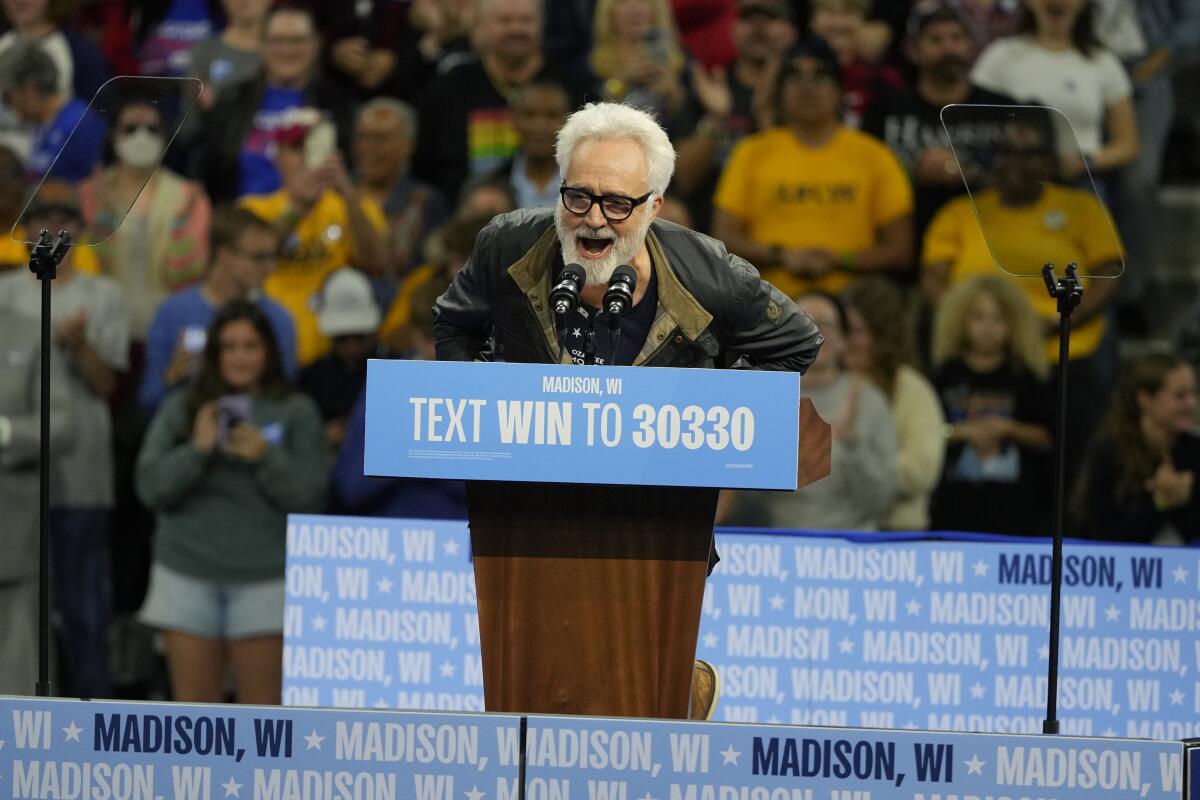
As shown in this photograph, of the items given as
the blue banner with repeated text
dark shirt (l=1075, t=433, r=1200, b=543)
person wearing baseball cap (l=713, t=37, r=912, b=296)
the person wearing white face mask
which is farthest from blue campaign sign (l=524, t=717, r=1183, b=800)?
the person wearing white face mask

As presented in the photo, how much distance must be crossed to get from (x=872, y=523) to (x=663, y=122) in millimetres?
1941

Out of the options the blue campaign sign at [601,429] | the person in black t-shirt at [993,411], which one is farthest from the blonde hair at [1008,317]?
the blue campaign sign at [601,429]

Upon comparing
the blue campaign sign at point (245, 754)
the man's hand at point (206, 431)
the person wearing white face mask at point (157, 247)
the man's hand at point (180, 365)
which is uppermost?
the person wearing white face mask at point (157, 247)

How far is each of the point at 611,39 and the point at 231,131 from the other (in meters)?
1.68

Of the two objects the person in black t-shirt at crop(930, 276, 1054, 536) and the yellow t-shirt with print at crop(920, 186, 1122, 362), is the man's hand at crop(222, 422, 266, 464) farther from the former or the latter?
the yellow t-shirt with print at crop(920, 186, 1122, 362)

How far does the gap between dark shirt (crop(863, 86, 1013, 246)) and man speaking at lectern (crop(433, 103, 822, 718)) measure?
343cm

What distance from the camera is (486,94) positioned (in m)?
8.20

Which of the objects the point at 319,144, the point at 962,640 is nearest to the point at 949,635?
the point at 962,640

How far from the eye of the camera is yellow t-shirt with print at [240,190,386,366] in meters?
7.79

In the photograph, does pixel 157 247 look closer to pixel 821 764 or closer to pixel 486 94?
pixel 486 94

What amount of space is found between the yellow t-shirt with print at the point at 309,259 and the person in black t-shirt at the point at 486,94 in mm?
550

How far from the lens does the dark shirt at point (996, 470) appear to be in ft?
24.3

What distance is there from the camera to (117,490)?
784cm

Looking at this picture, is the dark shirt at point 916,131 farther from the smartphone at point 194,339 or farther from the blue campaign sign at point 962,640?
the smartphone at point 194,339
